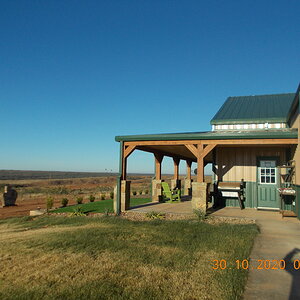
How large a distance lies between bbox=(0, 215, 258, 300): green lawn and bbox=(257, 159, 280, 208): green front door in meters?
4.27

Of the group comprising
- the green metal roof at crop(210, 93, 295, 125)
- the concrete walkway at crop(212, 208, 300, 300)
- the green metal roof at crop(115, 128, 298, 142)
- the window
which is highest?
the green metal roof at crop(210, 93, 295, 125)

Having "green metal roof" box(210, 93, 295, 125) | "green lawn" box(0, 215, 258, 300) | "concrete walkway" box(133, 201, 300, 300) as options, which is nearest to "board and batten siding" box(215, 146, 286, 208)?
"green metal roof" box(210, 93, 295, 125)

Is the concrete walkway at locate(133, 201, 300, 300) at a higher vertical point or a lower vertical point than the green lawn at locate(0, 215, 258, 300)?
higher

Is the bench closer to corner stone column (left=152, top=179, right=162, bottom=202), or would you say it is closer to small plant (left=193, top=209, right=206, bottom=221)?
small plant (left=193, top=209, right=206, bottom=221)

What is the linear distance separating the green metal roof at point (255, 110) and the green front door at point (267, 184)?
2816 mm

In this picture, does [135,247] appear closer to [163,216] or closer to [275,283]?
[275,283]

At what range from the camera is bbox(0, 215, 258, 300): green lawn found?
3871 mm

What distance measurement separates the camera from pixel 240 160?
12.1m

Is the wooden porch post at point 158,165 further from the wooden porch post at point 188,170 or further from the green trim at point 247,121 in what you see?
the wooden porch post at point 188,170

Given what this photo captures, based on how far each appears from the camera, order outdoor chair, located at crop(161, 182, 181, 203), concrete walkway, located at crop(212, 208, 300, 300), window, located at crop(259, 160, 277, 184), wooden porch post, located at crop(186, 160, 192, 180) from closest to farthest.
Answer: concrete walkway, located at crop(212, 208, 300, 300) < window, located at crop(259, 160, 277, 184) < outdoor chair, located at crop(161, 182, 181, 203) < wooden porch post, located at crop(186, 160, 192, 180)

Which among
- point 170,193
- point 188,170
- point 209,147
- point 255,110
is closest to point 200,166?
point 209,147

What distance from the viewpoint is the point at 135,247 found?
607 cm

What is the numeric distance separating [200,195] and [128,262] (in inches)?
223

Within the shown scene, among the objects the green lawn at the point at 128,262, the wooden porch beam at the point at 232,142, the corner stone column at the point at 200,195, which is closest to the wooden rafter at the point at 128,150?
the wooden porch beam at the point at 232,142
